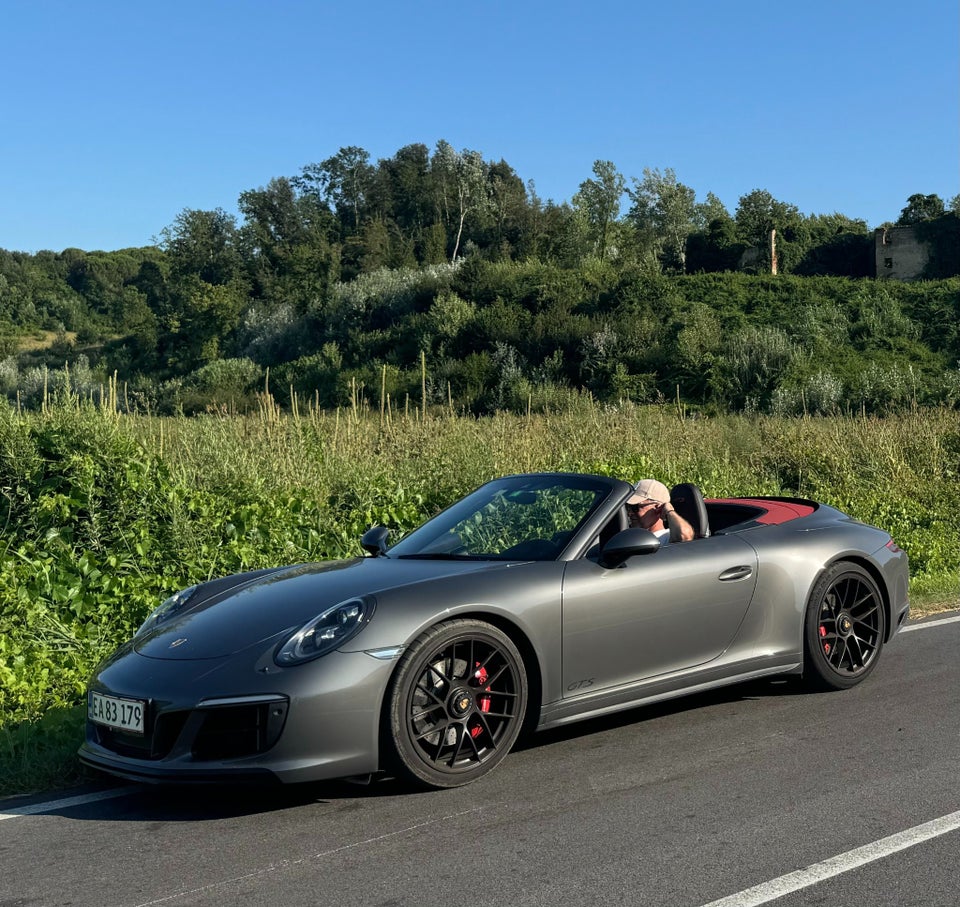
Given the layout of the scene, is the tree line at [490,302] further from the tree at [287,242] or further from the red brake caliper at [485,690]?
the red brake caliper at [485,690]

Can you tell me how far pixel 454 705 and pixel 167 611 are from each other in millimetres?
1757

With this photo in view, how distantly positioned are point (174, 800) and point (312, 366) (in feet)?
162

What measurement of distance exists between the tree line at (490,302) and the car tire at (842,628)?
328 inches

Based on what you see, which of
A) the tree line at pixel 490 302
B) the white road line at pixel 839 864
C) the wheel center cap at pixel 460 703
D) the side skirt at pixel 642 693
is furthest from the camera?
the tree line at pixel 490 302

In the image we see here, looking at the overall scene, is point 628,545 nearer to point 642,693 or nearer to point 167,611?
point 642,693

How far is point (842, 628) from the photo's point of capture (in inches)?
252

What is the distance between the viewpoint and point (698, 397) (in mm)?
40594

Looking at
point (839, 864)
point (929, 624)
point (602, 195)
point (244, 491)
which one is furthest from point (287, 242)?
point (839, 864)

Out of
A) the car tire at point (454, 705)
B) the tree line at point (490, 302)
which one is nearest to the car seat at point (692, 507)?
the car tire at point (454, 705)

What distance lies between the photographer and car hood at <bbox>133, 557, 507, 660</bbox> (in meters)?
4.76

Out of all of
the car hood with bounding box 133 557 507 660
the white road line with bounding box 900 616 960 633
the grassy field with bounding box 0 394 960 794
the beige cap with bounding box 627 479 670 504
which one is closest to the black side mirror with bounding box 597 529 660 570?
the car hood with bounding box 133 557 507 660

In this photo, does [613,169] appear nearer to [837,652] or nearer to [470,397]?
[470,397]

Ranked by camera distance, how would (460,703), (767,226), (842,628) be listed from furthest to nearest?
(767,226), (842,628), (460,703)

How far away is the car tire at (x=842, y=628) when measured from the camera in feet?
20.3
